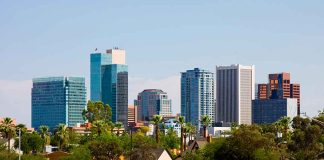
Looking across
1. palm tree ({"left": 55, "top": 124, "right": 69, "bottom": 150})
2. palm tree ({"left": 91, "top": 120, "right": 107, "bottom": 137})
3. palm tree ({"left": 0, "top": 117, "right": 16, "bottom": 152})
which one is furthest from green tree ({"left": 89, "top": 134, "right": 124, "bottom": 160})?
palm tree ({"left": 55, "top": 124, "right": 69, "bottom": 150})

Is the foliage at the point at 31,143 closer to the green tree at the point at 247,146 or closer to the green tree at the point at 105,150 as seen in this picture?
the green tree at the point at 105,150

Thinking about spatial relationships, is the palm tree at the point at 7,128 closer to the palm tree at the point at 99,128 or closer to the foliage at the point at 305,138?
the palm tree at the point at 99,128

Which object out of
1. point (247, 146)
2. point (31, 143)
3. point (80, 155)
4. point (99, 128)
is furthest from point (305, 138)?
point (31, 143)

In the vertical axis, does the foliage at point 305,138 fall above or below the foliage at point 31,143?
above

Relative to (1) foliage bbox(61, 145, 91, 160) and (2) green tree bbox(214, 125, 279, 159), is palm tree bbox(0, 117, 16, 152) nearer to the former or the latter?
(1) foliage bbox(61, 145, 91, 160)

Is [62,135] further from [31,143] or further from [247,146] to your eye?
[247,146]

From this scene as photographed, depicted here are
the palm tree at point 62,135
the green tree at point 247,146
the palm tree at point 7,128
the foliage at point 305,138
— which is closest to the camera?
the green tree at point 247,146

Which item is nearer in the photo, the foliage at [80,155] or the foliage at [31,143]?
the foliage at [80,155]

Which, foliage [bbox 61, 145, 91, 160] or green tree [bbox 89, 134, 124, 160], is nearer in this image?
foliage [bbox 61, 145, 91, 160]

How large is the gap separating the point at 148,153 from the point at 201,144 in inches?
860

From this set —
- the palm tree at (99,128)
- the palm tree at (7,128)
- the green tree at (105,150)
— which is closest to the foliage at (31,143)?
the palm tree at (7,128)

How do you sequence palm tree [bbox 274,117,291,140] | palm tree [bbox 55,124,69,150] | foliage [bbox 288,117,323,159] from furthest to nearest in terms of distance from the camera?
palm tree [bbox 55,124,69,150], palm tree [bbox 274,117,291,140], foliage [bbox 288,117,323,159]

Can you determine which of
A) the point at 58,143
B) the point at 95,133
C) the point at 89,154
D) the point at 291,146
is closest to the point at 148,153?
the point at 89,154

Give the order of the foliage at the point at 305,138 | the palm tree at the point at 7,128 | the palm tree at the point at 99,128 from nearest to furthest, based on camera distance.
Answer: the foliage at the point at 305,138
the palm tree at the point at 7,128
the palm tree at the point at 99,128
